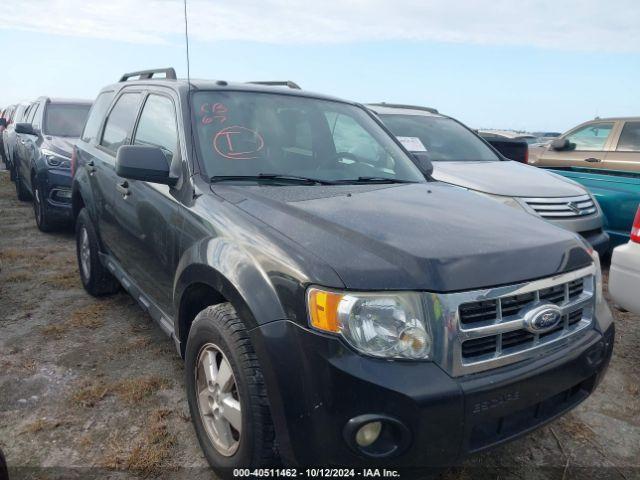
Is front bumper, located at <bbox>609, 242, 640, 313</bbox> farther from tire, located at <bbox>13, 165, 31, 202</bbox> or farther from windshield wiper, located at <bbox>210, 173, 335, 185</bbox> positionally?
tire, located at <bbox>13, 165, 31, 202</bbox>

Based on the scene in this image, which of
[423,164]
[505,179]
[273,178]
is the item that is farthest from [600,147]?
[273,178]

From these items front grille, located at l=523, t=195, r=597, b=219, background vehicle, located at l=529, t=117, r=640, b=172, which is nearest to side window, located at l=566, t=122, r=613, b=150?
background vehicle, located at l=529, t=117, r=640, b=172

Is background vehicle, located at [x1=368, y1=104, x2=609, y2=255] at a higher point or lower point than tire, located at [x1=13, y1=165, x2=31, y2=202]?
higher

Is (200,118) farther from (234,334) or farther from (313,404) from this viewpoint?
(313,404)

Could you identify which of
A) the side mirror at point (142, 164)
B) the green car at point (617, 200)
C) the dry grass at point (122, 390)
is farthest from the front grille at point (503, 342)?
the green car at point (617, 200)

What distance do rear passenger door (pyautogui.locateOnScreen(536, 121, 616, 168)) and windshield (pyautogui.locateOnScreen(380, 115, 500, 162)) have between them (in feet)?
8.09

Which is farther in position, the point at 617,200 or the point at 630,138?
the point at 630,138

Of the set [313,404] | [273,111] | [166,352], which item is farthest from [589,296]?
[166,352]

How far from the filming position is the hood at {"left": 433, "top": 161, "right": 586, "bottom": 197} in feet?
16.0

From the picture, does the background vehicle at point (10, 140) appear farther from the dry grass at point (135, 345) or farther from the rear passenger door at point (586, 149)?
the rear passenger door at point (586, 149)

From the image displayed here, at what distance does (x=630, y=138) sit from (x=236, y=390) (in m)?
7.47

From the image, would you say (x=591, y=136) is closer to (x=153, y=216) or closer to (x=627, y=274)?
(x=627, y=274)

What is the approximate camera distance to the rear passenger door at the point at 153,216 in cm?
269

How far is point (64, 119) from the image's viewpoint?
742 cm
